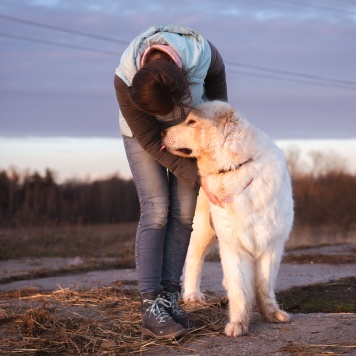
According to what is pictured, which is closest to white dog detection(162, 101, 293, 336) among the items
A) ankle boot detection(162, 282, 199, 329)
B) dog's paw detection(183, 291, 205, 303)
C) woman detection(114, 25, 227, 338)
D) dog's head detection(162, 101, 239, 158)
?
dog's head detection(162, 101, 239, 158)

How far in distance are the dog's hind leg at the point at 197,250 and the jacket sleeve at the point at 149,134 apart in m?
1.12

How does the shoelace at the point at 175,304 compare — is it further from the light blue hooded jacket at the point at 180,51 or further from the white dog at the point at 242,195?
the light blue hooded jacket at the point at 180,51

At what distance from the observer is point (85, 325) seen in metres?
4.87

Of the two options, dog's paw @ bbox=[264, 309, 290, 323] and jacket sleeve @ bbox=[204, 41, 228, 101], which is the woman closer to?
jacket sleeve @ bbox=[204, 41, 228, 101]

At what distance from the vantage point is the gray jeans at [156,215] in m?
4.77

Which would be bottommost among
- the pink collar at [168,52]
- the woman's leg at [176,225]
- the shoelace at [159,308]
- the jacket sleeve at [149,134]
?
the shoelace at [159,308]

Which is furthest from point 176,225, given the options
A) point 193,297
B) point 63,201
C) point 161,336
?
point 63,201

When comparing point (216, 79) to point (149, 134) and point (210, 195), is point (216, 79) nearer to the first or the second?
point (149, 134)

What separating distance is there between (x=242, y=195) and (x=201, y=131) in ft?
1.85

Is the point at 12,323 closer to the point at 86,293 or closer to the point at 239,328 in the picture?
the point at 86,293

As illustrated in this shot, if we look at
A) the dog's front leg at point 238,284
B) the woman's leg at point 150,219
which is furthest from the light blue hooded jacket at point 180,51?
the dog's front leg at point 238,284

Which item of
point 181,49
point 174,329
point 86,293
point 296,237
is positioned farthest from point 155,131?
point 296,237

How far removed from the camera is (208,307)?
5551mm

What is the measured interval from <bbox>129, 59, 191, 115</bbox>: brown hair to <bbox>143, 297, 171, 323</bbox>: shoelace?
54.4 inches
